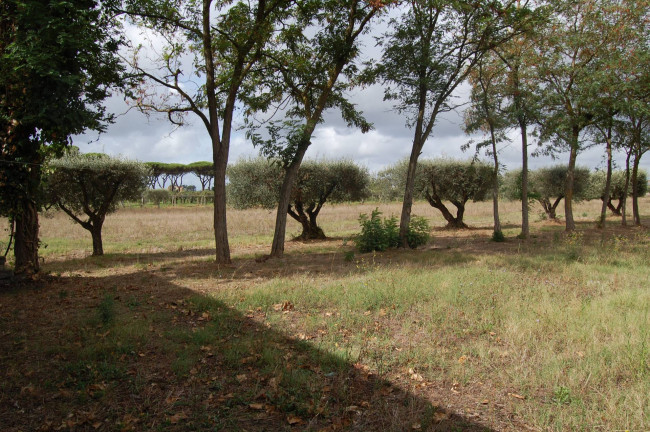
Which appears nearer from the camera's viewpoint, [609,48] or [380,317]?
[380,317]

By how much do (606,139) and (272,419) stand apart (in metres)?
21.6

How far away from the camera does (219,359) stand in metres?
4.74

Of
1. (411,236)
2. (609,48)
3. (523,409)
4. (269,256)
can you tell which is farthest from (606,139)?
(523,409)

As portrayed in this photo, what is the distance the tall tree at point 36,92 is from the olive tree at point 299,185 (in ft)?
35.4

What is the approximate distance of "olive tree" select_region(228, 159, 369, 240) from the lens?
19.7 m

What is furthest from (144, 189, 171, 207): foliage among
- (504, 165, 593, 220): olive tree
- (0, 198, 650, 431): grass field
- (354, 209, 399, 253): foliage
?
(0, 198, 650, 431): grass field

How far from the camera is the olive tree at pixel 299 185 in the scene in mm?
19688

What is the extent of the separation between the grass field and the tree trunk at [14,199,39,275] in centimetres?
42

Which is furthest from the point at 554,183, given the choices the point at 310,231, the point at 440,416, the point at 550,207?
the point at 440,416

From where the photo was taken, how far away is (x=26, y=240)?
29.0ft

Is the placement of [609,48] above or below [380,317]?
above

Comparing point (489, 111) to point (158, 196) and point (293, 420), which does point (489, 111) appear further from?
point (158, 196)

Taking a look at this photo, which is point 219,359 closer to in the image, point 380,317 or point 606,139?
point 380,317

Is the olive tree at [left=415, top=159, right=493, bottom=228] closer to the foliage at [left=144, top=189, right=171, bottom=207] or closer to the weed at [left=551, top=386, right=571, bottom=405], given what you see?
the weed at [left=551, top=386, right=571, bottom=405]
